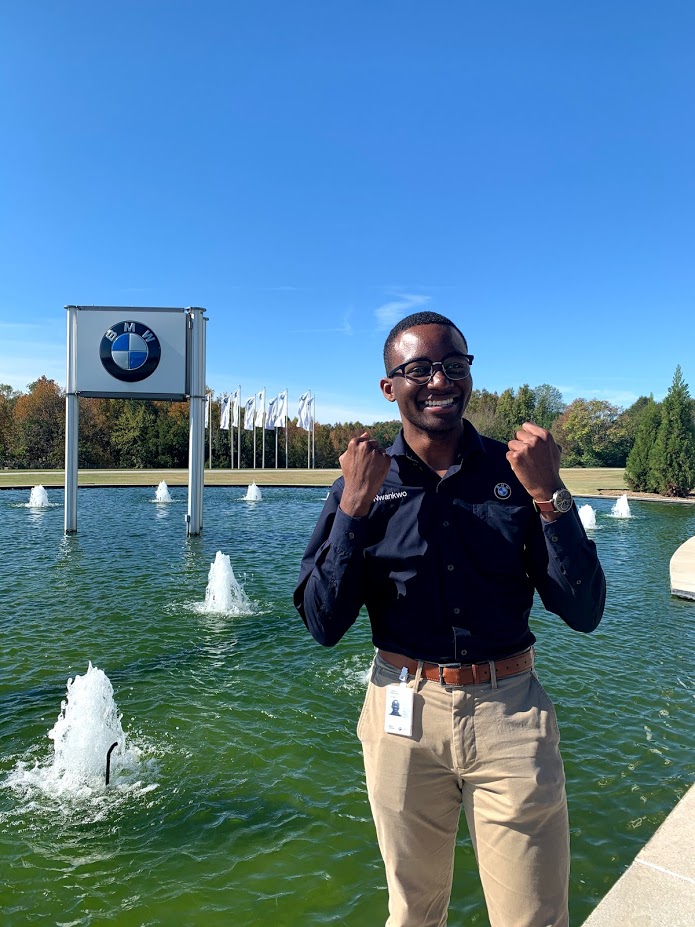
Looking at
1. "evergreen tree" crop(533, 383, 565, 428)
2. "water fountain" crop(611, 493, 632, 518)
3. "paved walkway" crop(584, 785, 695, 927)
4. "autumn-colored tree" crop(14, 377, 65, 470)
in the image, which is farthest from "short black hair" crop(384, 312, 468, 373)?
"evergreen tree" crop(533, 383, 565, 428)

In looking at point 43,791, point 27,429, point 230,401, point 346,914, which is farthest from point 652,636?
point 27,429

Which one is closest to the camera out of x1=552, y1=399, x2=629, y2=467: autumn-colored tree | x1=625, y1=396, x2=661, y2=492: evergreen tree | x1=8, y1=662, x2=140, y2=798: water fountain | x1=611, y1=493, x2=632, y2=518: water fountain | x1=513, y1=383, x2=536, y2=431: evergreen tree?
x1=8, y1=662, x2=140, y2=798: water fountain

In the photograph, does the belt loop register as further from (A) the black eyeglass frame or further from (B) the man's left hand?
(A) the black eyeglass frame

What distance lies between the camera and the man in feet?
6.66

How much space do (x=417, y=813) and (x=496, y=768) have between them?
13.0 inches

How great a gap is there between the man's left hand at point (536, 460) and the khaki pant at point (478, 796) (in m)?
0.67

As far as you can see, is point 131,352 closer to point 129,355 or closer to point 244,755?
point 129,355

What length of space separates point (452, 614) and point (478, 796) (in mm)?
569

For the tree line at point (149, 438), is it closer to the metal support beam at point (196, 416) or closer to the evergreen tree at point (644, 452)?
the evergreen tree at point (644, 452)

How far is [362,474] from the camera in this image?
2.12m

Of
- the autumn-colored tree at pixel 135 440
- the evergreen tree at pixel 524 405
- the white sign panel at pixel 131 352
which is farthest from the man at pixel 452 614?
the evergreen tree at pixel 524 405

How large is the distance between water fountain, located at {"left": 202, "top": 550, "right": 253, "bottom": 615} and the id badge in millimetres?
7871

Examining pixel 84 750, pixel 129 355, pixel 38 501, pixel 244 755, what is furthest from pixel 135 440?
pixel 244 755

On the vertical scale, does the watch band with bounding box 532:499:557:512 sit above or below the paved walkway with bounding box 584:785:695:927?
above
